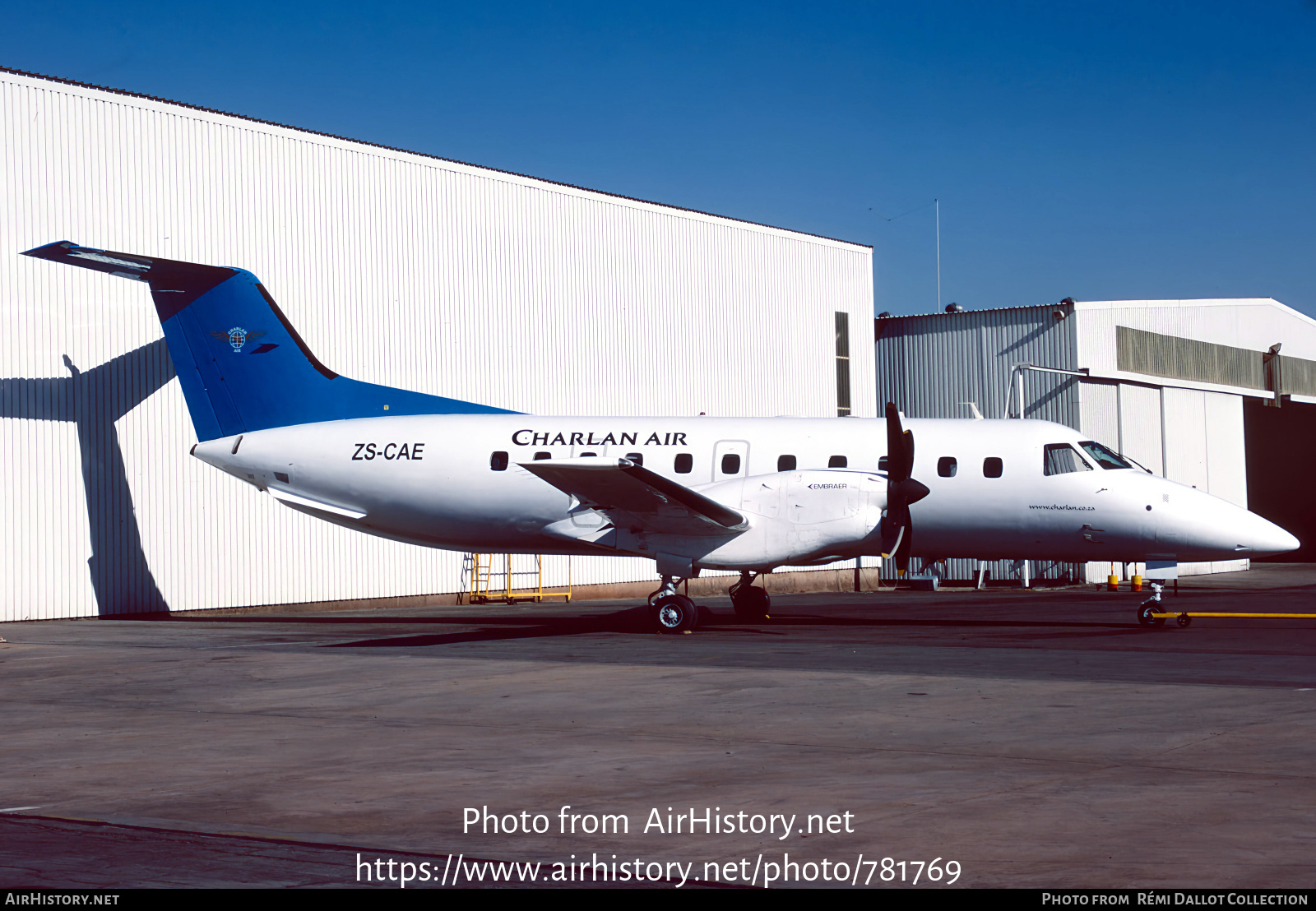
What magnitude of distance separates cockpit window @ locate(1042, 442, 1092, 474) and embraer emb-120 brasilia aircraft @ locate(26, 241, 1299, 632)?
0.04m

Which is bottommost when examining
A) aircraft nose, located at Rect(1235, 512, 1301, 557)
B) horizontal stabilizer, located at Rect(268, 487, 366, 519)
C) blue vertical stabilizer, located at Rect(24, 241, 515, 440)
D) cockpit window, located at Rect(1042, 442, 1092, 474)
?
aircraft nose, located at Rect(1235, 512, 1301, 557)

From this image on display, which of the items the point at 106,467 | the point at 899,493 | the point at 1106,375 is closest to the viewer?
the point at 899,493

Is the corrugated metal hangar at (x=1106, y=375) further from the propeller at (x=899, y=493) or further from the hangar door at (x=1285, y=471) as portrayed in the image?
the propeller at (x=899, y=493)

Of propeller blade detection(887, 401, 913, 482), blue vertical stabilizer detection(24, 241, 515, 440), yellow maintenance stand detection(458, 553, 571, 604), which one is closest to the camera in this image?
propeller blade detection(887, 401, 913, 482)

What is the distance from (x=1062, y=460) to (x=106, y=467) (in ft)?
59.3

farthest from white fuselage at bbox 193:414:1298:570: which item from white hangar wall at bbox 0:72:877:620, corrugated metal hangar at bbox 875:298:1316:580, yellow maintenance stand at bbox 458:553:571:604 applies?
corrugated metal hangar at bbox 875:298:1316:580

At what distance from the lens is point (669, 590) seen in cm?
1972

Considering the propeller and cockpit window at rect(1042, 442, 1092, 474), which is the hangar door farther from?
the propeller

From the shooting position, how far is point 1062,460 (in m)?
20.1

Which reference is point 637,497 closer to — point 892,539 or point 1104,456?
point 892,539

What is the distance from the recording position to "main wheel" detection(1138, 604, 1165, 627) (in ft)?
64.6

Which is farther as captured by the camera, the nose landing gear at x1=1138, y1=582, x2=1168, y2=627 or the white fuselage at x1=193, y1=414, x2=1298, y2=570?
the nose landing gear at x1=1138, y1=582, x2=1168, y2=627

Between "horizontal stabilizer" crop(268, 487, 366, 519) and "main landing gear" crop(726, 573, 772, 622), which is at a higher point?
"horizontal stabilizer" crop(268, 487, 366, 519)

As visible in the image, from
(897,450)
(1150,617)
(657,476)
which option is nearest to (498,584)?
(657,476)
